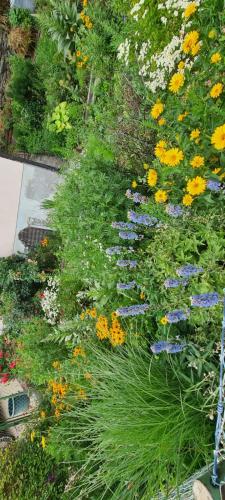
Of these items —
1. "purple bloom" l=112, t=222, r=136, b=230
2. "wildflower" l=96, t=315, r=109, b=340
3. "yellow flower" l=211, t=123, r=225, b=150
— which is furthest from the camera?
"wildflower" l=96, t=315, r=109, b=340

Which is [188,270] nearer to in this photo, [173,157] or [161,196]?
[161,196]

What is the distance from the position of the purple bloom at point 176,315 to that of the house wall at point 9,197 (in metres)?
3.06

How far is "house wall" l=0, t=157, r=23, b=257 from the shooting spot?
183 inches

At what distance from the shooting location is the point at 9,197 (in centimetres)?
476

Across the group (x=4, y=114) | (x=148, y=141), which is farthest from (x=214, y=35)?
(x=4, y=114)

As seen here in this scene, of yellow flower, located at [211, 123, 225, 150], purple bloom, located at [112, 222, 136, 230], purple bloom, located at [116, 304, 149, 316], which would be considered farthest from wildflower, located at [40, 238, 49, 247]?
yellow flower, located at [211, 123, 225, 150]

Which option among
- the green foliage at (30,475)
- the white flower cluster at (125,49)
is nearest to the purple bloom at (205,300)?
the white flower cluster at (125,49)

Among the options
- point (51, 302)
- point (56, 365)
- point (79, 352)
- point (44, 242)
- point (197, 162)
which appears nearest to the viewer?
point (197, 162)

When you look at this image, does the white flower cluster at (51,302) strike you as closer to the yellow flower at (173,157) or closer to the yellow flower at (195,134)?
the yellow flower at (173,157)

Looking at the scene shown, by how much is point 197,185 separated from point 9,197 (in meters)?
3.19

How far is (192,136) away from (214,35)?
68 centimetres

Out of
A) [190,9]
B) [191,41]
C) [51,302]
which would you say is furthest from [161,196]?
[51,302]

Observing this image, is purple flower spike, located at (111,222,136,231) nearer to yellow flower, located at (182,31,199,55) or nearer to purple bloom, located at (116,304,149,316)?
purple bloom, located at (116,304,149,316)

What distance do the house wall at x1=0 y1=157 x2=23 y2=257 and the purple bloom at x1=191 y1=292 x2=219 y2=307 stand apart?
3267mm
